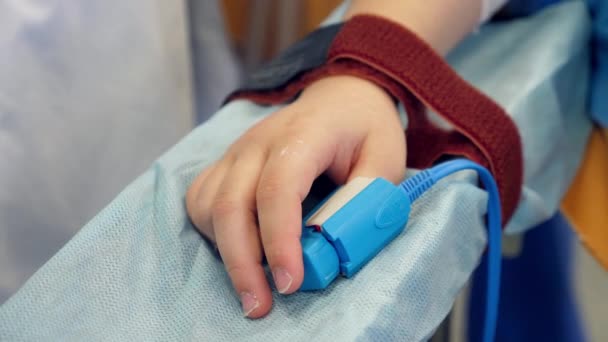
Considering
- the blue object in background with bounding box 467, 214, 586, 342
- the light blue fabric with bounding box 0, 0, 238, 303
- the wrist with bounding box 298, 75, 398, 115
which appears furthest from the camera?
the blue object in background with bounding box 467, 214, 586, 342

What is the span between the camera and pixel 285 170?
1.18ft

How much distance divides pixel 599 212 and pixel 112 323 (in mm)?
454

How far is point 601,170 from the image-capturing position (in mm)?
585

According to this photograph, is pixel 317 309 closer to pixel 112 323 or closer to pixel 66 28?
pixel 112 323

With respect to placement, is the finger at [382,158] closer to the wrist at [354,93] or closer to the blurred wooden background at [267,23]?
the wrist at [354,93]

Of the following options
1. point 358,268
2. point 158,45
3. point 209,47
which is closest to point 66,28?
point 158,45

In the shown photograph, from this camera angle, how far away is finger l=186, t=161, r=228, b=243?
1.24ft

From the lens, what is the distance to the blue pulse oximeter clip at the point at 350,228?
0.33m

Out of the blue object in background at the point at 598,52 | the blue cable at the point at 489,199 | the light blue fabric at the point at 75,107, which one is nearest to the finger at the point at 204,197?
the blue cable at the point at 489,199

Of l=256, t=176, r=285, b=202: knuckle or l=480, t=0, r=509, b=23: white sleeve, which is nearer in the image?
l=256, t=176, r=285, b=202: knuckle

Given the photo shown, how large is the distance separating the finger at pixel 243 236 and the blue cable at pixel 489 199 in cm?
9

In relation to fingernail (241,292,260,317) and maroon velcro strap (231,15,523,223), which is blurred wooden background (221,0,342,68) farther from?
fingernail (241,292,260,317)

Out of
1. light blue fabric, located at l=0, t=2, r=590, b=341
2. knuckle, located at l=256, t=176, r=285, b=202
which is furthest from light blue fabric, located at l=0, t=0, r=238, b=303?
knuckle, located at l=256, t=176, r=285, b=202

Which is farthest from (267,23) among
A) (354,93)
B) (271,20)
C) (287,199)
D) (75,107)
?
(287,199)
